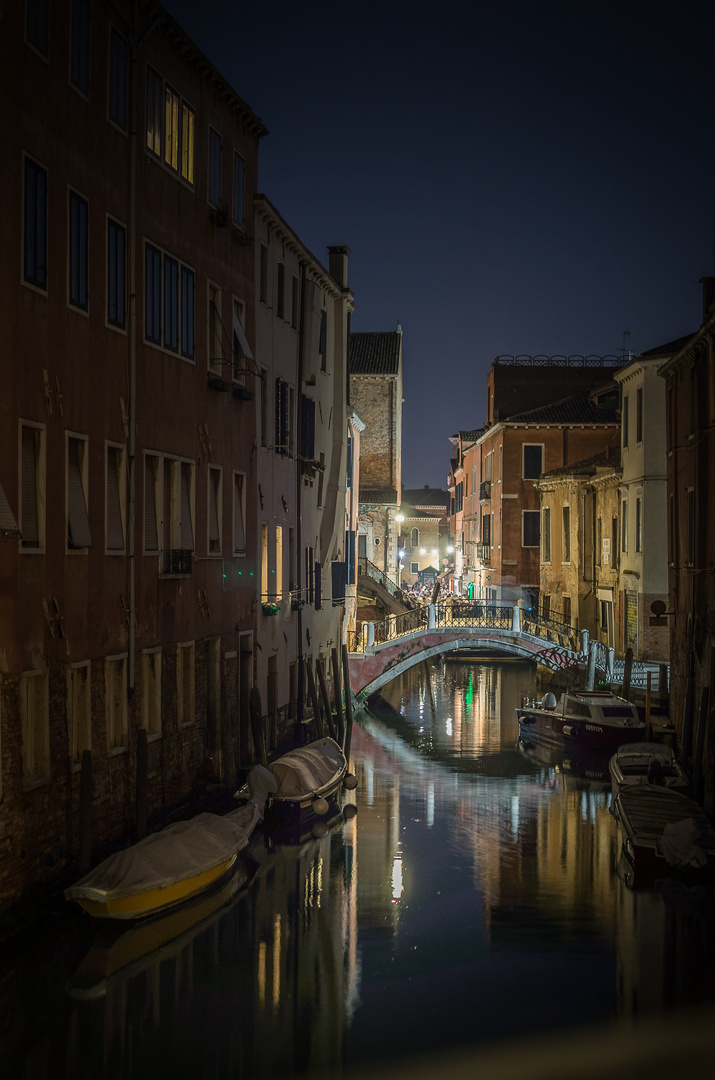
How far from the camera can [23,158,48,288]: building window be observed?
39.1 ft

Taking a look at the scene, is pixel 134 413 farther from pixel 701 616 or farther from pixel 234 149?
pixel 701 616

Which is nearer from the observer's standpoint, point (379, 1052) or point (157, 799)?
point (379, 1052)

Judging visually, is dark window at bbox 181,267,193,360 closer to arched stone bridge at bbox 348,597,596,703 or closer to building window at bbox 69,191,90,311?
building window at bbox 69,191,90,311

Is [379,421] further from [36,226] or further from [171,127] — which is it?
[36,226]

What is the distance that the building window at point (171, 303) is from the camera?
627 inches

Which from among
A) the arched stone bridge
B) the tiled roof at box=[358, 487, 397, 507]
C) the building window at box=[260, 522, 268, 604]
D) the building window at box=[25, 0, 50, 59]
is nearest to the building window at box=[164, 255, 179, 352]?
the building window at box=[25, 0, 50, 59]

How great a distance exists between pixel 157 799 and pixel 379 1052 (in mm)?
6272

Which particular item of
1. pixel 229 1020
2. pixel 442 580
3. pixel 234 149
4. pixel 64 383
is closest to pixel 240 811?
pixel 229 1020

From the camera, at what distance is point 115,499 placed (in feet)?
47.1

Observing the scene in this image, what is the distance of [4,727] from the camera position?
11.2m

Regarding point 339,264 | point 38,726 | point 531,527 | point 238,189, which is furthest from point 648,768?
point 531,527

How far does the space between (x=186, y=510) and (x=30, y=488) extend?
4.72 m

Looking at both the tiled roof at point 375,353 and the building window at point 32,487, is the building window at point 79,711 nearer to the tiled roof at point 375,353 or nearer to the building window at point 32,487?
the building window at point 32,487

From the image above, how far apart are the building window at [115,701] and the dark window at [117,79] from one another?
23.0 ft
